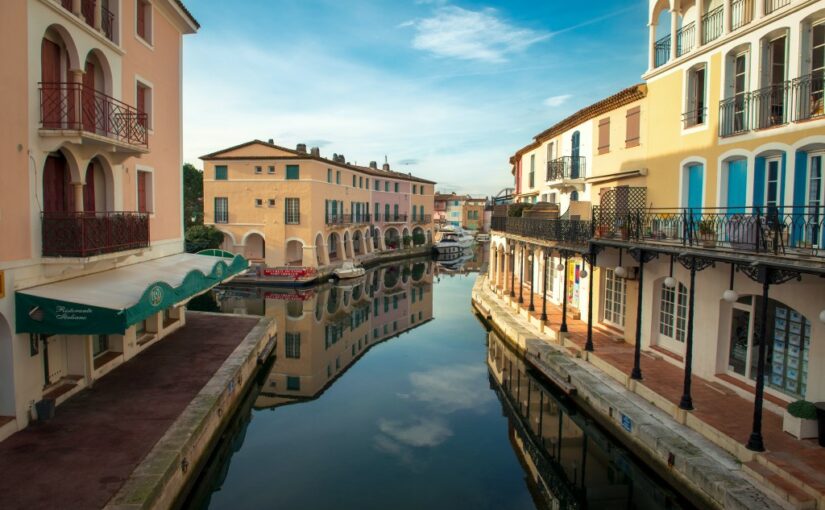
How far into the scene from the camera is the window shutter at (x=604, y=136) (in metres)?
19.5

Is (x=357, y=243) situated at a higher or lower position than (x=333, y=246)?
higher

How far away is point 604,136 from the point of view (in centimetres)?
1981

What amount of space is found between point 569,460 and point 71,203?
1265 centimetres

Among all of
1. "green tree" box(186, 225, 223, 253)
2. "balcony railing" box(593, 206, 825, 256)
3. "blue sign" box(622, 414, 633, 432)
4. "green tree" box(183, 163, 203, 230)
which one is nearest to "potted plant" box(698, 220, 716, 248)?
"balcony railing" box(593, 206, 825, 256)

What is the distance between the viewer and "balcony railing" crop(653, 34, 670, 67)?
610 inches

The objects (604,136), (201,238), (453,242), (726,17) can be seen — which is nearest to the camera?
(726,17)

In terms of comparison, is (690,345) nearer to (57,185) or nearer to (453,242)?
(57,185)

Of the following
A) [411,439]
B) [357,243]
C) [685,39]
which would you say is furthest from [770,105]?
[357,243]

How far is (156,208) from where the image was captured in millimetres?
16734

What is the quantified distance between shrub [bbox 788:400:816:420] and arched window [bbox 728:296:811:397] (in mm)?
1536

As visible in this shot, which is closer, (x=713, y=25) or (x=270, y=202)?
(x=713, y=25)

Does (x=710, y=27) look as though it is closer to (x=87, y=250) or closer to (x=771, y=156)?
(x=771, y=156)

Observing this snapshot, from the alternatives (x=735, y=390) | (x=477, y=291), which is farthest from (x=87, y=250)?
(x=477, y=291)

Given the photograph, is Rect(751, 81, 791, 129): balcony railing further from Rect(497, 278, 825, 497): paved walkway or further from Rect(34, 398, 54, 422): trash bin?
Rect(34, 398, 54, 422): trash bin
